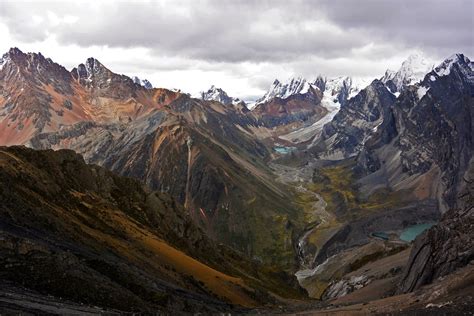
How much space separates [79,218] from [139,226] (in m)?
20.7

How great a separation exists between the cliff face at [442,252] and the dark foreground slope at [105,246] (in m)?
25.2

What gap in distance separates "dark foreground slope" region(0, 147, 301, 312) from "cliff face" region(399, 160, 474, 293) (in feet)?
82.7

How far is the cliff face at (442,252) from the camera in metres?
63.4

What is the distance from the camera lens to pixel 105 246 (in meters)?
75.1

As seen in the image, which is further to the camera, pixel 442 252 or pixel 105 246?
pixel 105 246

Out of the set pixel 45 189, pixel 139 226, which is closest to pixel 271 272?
pixel 139 226

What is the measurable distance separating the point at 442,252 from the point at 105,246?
44.9 metres

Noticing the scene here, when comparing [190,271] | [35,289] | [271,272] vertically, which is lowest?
[271,272]

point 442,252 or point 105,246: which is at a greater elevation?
point 105,246

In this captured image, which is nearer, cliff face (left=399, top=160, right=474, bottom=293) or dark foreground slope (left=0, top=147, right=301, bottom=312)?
dark foreground slope (left=0, top=147, right=301, bottom=312)

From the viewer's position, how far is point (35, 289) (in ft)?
158

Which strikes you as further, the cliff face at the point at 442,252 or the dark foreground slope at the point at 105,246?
the cliff face at the point at 442,252

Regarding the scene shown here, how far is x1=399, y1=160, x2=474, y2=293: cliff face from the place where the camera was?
63.4 meters

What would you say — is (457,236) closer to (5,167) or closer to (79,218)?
(79,218)
